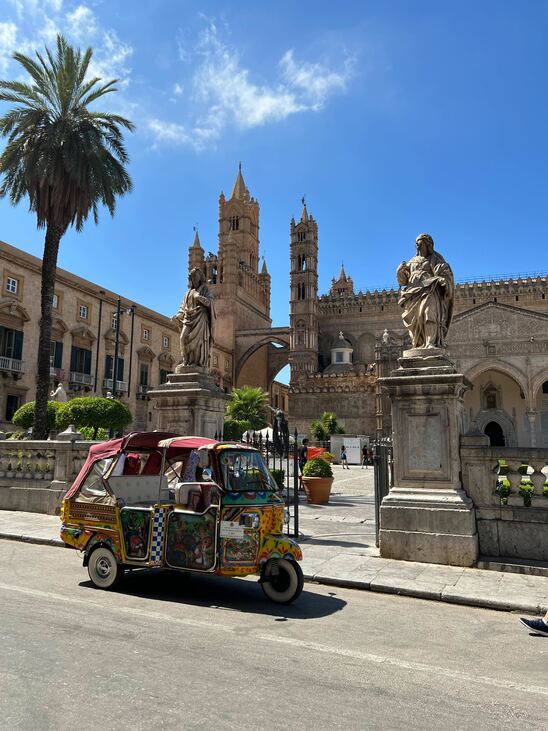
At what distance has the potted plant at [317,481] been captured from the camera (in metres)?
14.1

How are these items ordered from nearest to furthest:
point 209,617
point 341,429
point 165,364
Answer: point 209,617 < point 165,364 < point 341,429

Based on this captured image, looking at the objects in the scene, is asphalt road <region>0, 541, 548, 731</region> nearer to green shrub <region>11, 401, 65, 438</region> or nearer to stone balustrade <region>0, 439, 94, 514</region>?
stone balustrade <region>0, 439, 94, 514</region>

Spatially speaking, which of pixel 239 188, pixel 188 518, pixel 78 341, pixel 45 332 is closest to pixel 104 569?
pixel 188 518

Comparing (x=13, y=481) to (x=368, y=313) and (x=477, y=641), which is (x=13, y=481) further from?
(x=368, y=313)

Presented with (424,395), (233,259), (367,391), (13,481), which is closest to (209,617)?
(424,395)

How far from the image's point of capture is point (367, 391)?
50.2 metres

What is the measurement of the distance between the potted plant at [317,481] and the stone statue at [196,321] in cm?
552

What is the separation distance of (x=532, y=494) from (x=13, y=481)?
10711 millimetres

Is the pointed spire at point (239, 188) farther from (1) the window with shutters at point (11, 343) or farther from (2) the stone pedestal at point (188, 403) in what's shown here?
(2) the stone pedestal at point (188, 403)

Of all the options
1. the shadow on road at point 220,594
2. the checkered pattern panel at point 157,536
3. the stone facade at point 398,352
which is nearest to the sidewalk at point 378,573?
the shadow on road at point 220,594

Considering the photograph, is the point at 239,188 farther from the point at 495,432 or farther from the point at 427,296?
the point at 427,296

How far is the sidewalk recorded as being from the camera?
19.1 feet

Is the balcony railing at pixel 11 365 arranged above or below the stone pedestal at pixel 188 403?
above

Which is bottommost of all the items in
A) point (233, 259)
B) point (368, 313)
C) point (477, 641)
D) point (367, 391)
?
point (477, 641)
